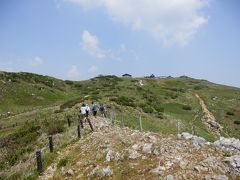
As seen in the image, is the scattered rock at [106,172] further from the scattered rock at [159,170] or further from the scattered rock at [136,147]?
the scattered rock at [159,170]

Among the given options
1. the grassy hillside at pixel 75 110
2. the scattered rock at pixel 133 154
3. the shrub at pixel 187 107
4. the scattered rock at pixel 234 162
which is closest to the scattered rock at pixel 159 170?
the scattered rock at pixel 133 154

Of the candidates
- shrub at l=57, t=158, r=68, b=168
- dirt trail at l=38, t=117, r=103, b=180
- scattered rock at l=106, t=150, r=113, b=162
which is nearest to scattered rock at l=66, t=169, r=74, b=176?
dirt trail at l=38, t=117, r=103, b=180

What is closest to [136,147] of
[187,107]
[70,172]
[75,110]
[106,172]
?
[106,172]

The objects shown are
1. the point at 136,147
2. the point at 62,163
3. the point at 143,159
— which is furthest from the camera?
the point at 62,163

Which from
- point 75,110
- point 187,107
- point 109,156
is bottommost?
point 109,156

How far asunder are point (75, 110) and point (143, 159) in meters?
28.4

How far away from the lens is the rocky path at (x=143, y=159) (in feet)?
51.7

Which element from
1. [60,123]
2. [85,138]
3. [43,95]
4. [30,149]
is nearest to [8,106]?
[43,95]

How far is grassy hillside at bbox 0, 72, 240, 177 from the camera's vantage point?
111 feet

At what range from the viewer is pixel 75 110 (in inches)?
1806

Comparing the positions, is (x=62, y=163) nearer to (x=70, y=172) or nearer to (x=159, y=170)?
(x=70, y=172)

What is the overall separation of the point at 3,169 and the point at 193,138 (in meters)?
14.9

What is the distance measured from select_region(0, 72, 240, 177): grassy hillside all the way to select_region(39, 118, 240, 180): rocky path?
488 centimetres

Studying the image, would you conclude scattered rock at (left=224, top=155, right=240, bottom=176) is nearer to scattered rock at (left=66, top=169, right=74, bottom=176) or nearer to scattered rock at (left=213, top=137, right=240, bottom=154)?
scattered rock at (left=213, top=137, right=240, bottom=154)
